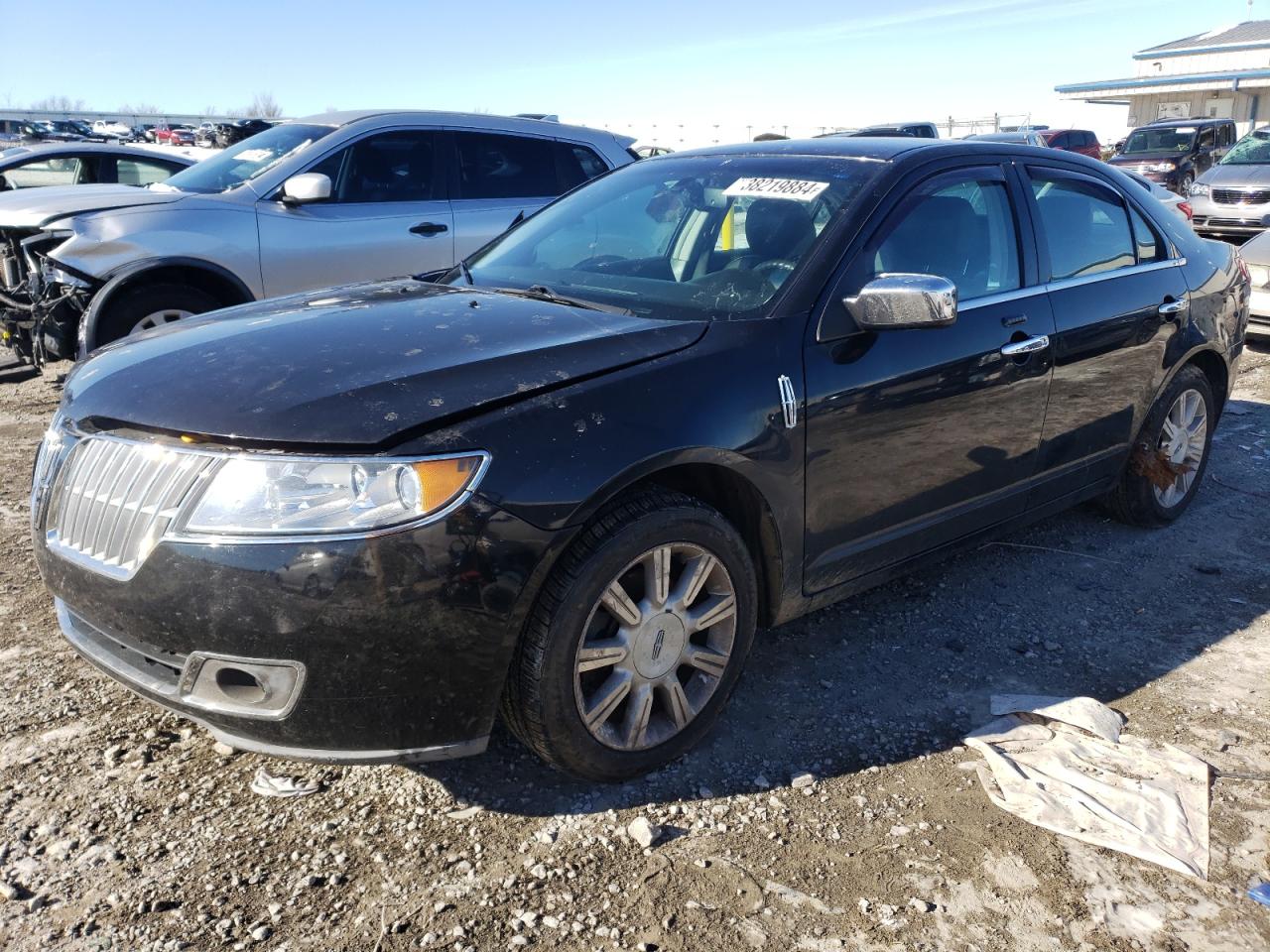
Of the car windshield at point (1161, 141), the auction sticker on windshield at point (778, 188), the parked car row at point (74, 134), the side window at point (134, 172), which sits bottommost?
the auction sticker on windshield at point (778, 188)

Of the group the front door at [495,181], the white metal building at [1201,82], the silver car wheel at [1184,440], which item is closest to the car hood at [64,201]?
the front door at [495,181]

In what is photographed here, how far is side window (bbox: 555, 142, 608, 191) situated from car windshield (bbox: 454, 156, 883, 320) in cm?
345

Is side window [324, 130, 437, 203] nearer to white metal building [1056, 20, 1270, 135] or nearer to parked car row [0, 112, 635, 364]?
parked car row [0, 112, 635, 364]

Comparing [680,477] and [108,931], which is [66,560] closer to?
[108,931]

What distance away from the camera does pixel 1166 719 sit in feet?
10.7

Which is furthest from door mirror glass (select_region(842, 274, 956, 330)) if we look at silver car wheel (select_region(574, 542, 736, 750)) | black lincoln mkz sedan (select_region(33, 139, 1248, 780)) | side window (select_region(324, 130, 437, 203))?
side window (select_region(324, 130, 437, 203))

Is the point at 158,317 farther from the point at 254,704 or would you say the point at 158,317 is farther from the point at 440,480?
the point at 440,480

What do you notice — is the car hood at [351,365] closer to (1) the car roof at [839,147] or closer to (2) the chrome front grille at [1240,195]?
(1) the car roof at [839,147]

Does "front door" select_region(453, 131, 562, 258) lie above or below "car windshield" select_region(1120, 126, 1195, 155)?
below

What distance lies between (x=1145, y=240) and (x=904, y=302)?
7.10 ft

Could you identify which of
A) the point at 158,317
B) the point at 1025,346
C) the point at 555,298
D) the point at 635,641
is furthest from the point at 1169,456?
the point at 158,317

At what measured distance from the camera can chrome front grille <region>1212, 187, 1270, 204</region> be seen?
52.2 feet

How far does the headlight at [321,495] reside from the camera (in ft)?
7.47

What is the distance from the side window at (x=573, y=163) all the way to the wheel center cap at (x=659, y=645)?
5256mm
